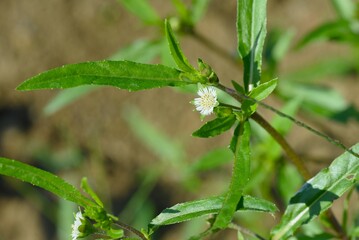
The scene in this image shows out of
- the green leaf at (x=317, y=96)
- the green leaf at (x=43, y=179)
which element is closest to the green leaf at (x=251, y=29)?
the green leaf at (x=43, y=179)

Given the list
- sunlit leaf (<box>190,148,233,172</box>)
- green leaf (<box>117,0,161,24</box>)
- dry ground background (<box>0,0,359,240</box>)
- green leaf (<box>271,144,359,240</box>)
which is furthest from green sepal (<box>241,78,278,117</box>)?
dry ground background (<box>0,0,359,240</box>)

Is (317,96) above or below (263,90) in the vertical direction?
above

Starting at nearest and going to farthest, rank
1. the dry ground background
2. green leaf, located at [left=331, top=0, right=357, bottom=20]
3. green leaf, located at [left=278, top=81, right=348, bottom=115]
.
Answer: green leaf, located at [left=331, top=0, right=357, bottom=20] < green leaf, located at [left=278, top=81, right=348, bottom=115] < the dry ground background

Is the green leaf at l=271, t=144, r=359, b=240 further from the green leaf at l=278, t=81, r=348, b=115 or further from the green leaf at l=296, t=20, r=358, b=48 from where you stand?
the green leaf at l=278, t=81, r=348, b=115

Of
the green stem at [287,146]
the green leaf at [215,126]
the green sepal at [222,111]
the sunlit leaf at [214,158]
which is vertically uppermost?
the sunlit leaf at [214,158]

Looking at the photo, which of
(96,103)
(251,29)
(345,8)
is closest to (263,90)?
(251,29)

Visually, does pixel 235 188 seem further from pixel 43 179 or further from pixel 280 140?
pixel 43 179

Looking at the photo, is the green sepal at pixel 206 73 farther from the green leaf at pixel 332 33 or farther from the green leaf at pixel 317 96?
the green leaf at pixel 317 96
